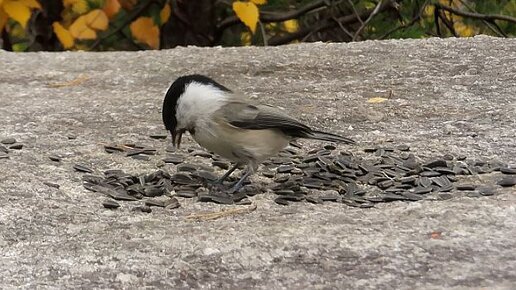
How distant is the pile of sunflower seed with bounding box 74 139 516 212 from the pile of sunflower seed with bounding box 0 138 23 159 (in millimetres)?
302

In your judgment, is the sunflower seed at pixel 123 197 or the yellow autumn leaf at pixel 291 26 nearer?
the sunflower seed at pixel 123 197

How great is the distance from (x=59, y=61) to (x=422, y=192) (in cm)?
267

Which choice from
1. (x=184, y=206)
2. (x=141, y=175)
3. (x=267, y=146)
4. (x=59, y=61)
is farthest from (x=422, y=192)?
(x=59, y=61)

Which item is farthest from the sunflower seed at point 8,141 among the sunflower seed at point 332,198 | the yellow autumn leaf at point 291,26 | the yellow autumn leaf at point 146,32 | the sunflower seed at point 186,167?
the yellow autumn leaf at point 291,26

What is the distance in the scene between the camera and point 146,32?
5664mm

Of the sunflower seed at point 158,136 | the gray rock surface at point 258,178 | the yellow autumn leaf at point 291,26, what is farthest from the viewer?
the yellow autumn leaf at point 291,26

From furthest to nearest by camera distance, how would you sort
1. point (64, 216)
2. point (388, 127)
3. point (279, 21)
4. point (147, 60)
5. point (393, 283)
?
1. point (279, 21)
2. point (147, 60)
3. point (388, 127)
4. point (64, 216)
5. point (393, 283)

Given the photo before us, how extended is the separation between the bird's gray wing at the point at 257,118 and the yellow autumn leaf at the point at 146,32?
2739mm

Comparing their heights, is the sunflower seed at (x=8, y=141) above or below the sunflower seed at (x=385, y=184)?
below

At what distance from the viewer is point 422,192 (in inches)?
111

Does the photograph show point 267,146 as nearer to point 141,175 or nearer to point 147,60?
point 141,175

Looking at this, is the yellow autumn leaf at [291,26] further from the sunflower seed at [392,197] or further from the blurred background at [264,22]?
the sunflower seed at [392,197]

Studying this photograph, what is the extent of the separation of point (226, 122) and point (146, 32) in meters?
2.87

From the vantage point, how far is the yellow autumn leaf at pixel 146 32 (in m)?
5.65
